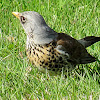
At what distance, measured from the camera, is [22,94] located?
4168 mm

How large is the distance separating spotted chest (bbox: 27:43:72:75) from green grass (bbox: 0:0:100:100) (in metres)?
0.15

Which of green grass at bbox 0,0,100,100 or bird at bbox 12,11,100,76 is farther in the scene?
bird at bbox 12,11,100,76

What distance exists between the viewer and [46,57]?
4.31 metres

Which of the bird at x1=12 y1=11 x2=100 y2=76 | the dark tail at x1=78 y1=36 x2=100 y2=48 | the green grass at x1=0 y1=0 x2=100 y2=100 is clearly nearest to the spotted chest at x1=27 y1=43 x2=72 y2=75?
the bird at x1=12 y1=11 x2=100 y2=76

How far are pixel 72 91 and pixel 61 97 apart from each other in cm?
18

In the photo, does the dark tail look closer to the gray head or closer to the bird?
the bird

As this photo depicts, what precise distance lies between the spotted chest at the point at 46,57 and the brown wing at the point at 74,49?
207 millimetres

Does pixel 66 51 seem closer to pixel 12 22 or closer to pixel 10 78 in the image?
pixel 10 78

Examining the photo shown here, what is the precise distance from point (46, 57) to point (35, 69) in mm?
609

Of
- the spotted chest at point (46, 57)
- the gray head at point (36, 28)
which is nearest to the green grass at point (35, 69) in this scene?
the spotted chest at point (46, 57)

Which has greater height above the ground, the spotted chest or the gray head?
the gray head

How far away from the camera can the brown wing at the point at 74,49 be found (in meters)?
4.62

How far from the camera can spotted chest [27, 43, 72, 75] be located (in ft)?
14.2

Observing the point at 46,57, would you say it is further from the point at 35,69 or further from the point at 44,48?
the point at 35,69
